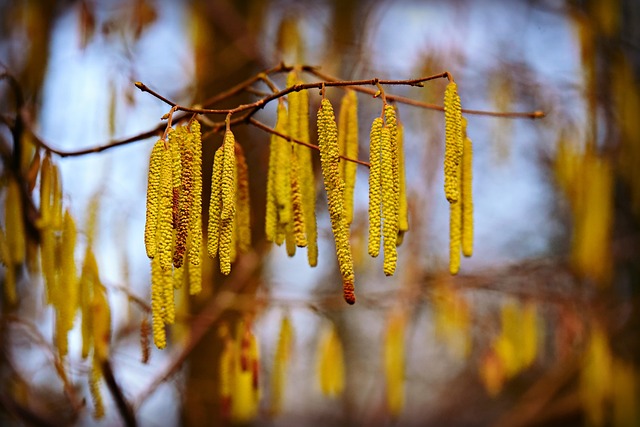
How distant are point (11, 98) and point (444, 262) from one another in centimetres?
203

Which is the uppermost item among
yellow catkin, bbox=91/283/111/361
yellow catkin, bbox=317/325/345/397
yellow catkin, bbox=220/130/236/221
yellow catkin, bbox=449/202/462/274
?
yellow catkin, bbox=220/130/236/221

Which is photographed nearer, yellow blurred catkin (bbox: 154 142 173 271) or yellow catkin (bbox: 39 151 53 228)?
yellow blurred catkin (bbox: 154 142 173 271)

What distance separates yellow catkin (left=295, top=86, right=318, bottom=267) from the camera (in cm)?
100

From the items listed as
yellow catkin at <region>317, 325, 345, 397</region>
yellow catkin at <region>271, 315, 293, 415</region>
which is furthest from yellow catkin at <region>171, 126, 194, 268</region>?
yellow catkin at <region>317, 325, 345, 397</region>

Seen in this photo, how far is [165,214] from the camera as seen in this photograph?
815mm

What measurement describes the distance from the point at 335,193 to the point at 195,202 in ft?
→ 0.55

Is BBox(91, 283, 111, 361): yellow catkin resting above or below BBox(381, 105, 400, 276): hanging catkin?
below

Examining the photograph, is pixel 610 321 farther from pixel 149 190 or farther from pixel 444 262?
pixel 149 190

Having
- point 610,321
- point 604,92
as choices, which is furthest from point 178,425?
point 604,92

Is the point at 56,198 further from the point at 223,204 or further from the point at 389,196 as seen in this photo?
the point at 389,196

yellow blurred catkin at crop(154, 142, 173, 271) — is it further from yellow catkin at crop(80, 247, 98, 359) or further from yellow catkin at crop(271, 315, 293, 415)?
yellow catkin at crop(271, 315, 293, 415)

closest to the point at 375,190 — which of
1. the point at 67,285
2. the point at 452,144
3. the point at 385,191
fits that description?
the point at 385,191

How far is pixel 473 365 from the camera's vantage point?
195 inches

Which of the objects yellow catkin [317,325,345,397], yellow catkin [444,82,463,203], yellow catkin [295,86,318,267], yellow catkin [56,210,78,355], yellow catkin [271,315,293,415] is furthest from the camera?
yellow catkin [317,325,345,397]
